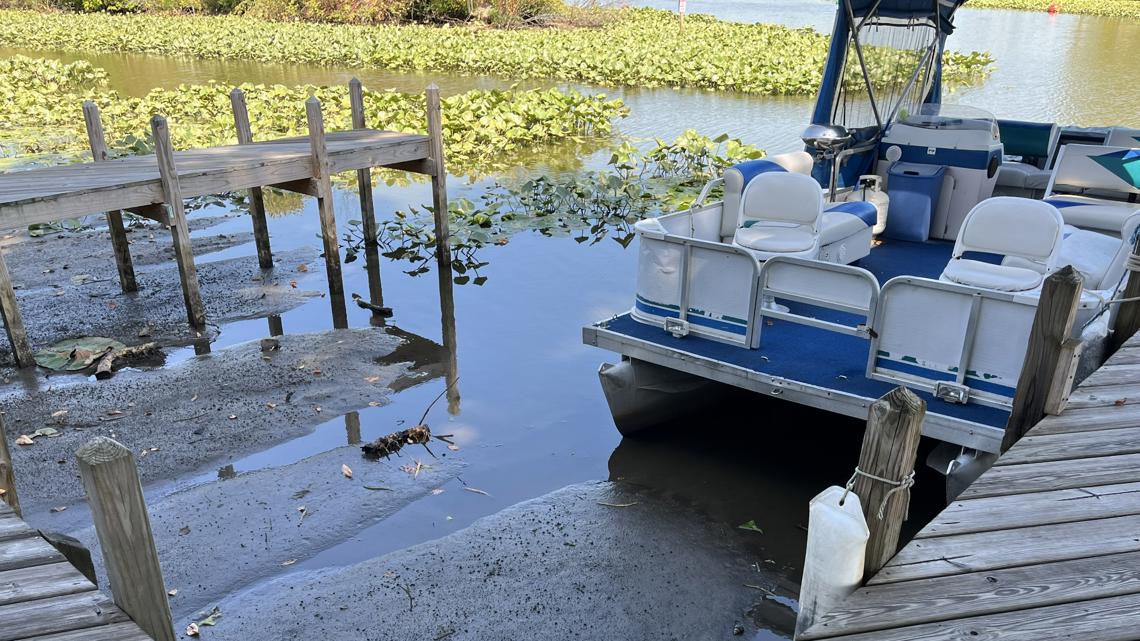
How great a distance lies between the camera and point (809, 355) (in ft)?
18.7

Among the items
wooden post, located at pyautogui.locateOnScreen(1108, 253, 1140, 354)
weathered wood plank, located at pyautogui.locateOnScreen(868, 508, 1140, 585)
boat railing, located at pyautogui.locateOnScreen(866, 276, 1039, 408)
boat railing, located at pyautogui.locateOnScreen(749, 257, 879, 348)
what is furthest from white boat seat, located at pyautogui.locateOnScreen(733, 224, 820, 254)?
weathered wood plank, located at pyautogui.locateOnScreen(868, 508, 1140, 585)

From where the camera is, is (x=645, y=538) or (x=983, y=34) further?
(x=983, y=34)

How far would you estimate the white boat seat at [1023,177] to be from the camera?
9008 mm

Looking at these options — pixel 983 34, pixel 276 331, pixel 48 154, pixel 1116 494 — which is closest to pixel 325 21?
pixel 48 154

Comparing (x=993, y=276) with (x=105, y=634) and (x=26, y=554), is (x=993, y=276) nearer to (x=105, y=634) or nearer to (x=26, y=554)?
(x=105, y=634)

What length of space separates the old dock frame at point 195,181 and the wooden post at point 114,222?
0.01m

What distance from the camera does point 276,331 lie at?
8.60 meters

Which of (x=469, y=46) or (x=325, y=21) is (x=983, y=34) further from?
(x=325, y=21)

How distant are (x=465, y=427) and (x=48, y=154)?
13.9 meters

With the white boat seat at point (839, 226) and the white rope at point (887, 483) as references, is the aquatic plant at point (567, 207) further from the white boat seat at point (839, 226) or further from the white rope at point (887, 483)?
the white rope at point (887, 483)

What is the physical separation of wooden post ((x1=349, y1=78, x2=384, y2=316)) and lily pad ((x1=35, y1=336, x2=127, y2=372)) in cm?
275

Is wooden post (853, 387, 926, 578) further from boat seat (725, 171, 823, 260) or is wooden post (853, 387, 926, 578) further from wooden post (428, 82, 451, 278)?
wooden post (428, 82, 451, 278)

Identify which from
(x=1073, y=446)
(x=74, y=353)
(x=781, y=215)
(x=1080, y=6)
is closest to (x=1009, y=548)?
(x=1073, y=446)

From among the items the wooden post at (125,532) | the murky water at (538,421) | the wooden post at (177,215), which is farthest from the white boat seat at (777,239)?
the wooden post at (177,215)
